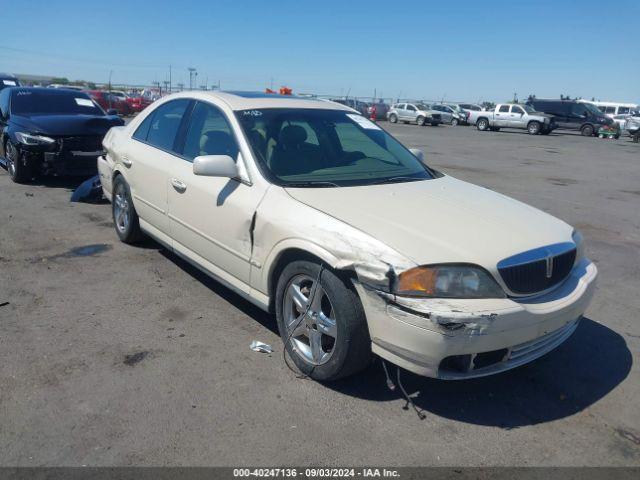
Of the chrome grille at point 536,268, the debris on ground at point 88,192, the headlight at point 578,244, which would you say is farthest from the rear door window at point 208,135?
the debris on ground at point 88,192

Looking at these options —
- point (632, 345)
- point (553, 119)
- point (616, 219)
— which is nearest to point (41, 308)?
point (632, 345)

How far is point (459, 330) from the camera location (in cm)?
271

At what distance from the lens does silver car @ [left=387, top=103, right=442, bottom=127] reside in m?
40.2

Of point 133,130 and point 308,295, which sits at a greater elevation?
point 133,130

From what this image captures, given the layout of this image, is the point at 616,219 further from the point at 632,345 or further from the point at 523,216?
the point at 523,216

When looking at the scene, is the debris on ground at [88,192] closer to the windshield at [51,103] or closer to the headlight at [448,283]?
the windshield at [51,103]

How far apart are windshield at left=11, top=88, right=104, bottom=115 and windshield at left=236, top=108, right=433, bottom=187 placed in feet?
22.1

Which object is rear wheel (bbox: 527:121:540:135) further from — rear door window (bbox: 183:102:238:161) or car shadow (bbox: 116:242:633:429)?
rear door window (bbox: 183:102:238:161)

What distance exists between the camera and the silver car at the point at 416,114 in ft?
132

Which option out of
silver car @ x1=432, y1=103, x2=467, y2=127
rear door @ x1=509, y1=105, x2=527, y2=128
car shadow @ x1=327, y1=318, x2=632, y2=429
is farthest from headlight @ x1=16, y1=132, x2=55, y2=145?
silver car @ x1=432, y1=103, x2=467, y2=127

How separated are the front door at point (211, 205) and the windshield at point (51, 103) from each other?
6141 mm

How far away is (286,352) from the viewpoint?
366cm

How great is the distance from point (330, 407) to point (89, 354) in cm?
162

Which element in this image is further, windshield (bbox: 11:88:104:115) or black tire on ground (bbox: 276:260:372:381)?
windshield (bbox: 11:88:104:115)
